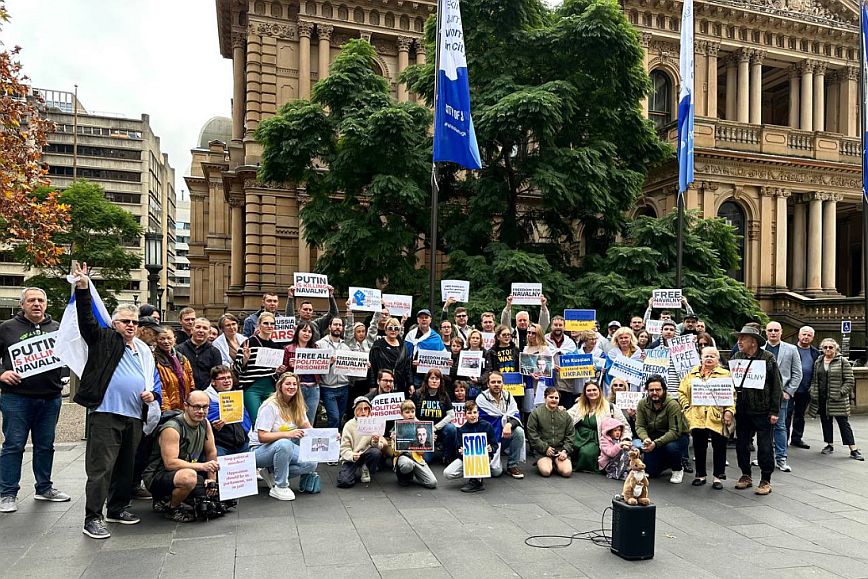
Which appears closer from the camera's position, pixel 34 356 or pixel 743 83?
pixel 34 356

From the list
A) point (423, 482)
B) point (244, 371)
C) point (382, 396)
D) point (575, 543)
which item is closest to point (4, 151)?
point (244, 371)

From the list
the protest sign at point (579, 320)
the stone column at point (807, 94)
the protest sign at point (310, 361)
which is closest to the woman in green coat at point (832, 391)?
the protest sign at point (579, 320)

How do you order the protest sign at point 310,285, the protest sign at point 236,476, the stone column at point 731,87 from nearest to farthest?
1. the protest sign at point 236,476
2. the protest sign at point 310,285
3. the stone column at point 731,87

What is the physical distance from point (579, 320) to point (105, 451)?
8.48 m

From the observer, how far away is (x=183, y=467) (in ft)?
22.6

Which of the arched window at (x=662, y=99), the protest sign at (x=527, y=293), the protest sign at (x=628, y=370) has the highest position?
the arched window at (x=662, y=99)

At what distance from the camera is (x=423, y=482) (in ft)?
28.1

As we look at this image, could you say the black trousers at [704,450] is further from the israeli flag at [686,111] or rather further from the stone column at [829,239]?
the stone column at [829,239]

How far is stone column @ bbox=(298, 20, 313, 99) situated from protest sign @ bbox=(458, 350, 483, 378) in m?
23.3

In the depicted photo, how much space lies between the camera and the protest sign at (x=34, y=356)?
6883 mm

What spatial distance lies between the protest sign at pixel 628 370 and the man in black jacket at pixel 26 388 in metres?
7.59

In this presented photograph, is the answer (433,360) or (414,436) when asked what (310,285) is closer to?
(433,360)

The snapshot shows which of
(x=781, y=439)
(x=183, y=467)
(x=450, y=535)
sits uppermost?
(x=183, y=467)

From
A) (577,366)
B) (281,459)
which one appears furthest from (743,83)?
(281,459)
